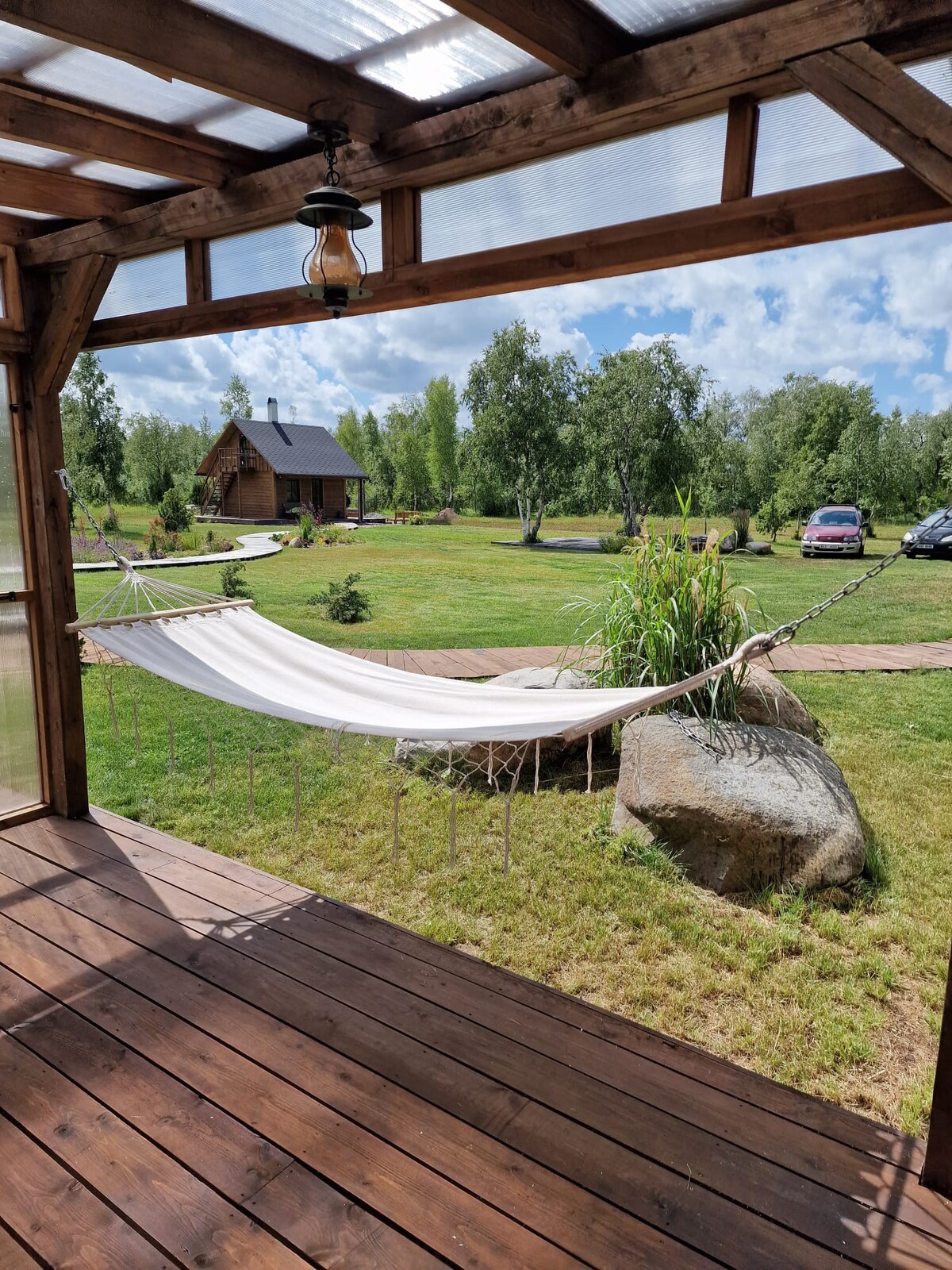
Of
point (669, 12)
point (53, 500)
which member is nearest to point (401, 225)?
point (669, 12)

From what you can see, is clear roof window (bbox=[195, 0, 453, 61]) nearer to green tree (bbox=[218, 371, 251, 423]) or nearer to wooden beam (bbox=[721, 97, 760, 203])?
wooden beam (bbox=[721, 97, 760, 203])

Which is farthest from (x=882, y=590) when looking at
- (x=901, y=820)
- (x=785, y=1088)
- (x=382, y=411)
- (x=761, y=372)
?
(x=382, y=411)

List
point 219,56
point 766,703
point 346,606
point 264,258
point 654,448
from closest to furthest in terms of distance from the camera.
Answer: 1. point 219,56
2. point 264,258
3. point 766,703
4. point 346,606
5. point 654,448

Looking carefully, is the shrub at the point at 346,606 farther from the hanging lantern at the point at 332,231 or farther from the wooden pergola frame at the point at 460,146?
the hanging lantern at the point at 332,231

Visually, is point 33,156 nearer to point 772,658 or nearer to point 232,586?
Result: point 232,586

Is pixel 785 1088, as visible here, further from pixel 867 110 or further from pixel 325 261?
pixel 325 261

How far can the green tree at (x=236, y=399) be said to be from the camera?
20328 millimetres

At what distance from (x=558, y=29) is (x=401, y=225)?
A: 24.9 inches

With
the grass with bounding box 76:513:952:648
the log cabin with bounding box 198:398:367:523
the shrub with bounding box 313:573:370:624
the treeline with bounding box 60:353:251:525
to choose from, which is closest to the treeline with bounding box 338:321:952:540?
the grass with bounding box 76:513:952:648

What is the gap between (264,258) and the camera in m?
2.05

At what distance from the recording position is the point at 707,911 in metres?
2.48

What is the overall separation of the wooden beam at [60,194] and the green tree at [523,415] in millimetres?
7922

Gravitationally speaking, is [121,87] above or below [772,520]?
above

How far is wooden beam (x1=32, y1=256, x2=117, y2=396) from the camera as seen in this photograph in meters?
2.19
